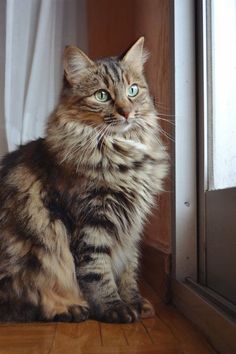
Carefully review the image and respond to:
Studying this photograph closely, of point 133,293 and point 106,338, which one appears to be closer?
point 106,338

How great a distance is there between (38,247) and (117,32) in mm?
1546

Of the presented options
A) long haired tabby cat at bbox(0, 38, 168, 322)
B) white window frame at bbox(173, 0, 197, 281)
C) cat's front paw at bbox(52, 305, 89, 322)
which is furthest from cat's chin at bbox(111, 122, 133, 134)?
cat's front paw at bbox(52, 305, 89, 322)

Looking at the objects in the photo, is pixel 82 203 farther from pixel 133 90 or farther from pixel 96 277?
pixel 133 90

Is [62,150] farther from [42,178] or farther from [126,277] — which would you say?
[126,277]

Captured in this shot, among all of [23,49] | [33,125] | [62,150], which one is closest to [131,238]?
[62,150]

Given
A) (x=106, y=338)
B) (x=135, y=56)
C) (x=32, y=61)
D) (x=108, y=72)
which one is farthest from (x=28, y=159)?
(x=32, y=61)

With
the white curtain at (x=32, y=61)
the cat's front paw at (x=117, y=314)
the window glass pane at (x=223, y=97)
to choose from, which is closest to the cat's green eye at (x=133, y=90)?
the window glass pane at (x=223, y=97)

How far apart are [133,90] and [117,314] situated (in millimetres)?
777

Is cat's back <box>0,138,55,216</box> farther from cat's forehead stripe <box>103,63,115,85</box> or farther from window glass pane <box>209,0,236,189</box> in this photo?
window glass pane <box>209,0,236,189</box>

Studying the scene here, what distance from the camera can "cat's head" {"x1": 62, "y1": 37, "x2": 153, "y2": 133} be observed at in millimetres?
1538

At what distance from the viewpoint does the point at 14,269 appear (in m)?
1.51

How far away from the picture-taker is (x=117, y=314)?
4.63 feet

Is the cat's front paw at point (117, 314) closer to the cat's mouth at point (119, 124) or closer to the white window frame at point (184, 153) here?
the white window frame at point (184, 153)

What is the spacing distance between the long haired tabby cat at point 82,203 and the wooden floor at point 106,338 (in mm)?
62
